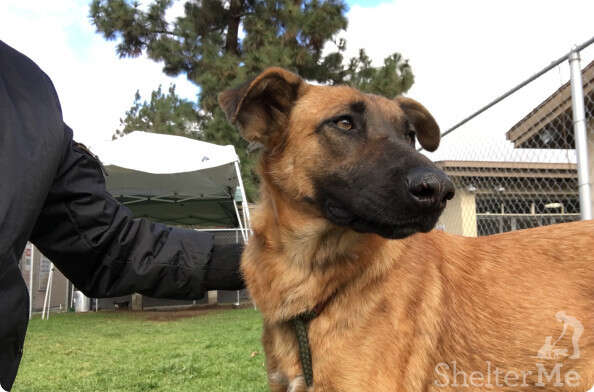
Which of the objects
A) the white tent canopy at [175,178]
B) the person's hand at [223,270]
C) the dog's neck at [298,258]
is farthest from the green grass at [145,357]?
the white tent canopy at [175,178]

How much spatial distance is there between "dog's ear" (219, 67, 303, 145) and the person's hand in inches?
24.2

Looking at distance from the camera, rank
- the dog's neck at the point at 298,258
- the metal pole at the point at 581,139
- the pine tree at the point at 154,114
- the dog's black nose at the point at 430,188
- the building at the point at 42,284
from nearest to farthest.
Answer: the dog's black nose at the point at 430,188, the dog's neck at the point at 298,258, the metal pole at the point at 581,139, the building at the point at 42,284, the pine tree at the point at 154,114

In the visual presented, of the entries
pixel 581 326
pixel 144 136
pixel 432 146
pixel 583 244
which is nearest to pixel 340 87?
pixel 432 146

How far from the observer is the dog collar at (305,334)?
181 cm

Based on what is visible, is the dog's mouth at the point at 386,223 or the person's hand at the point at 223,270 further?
the person's hand at the point at 223,270

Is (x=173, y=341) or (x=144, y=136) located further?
(x=144, y=136)

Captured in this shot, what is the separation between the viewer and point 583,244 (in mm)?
2180

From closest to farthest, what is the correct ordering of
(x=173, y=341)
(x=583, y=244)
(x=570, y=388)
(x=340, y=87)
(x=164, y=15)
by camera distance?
(x=570, y=388), (x=583, y=244), (x=340, y=87), (x=173, y=341), (x=164, y=15)

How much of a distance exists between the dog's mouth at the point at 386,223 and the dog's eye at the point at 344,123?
0.41 metres

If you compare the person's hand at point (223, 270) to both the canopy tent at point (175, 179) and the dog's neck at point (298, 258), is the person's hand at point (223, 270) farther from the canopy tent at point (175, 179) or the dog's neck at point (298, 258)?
the canopy tent at point (175, 179)

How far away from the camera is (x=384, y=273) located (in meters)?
1.98

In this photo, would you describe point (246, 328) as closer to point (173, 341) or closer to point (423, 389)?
point (173, 341)

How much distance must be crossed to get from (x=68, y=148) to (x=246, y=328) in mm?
5785

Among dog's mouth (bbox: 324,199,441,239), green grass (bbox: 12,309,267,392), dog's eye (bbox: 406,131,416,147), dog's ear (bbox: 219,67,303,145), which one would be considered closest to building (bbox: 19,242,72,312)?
green grass (bbox: 12,309,267,392)
